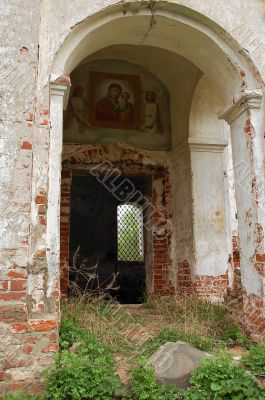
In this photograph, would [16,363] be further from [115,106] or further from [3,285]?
[115,106]

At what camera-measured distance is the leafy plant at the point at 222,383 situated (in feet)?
11.0

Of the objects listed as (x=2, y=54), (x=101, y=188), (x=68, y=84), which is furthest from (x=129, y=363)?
(x=101, y=188)

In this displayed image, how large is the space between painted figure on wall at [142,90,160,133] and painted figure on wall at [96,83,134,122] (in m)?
0.30

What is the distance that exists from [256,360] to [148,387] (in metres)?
1.18

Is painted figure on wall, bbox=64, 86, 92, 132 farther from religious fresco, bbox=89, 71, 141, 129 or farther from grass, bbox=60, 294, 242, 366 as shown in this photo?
grass, bbox=60, 294, 242, 366

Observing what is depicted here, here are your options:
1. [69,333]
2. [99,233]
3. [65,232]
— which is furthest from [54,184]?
[99,233]

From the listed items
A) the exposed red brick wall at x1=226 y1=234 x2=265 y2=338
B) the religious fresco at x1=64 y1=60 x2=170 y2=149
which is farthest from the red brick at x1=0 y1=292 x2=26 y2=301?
the religious fresco at x1=64 y1=60 x2=170 y2=149

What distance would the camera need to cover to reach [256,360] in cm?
394

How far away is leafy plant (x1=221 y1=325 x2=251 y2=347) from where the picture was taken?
4566mm

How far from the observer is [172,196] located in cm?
773

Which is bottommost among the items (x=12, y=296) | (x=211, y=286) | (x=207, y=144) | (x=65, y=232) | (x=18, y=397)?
(x=18, y=397)

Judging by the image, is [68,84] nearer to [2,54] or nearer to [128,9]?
[2,54]

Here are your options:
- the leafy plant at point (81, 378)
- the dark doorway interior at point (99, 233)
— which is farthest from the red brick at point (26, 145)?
the dark doorway interior at point (99, 233)

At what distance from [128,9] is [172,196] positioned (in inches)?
146
